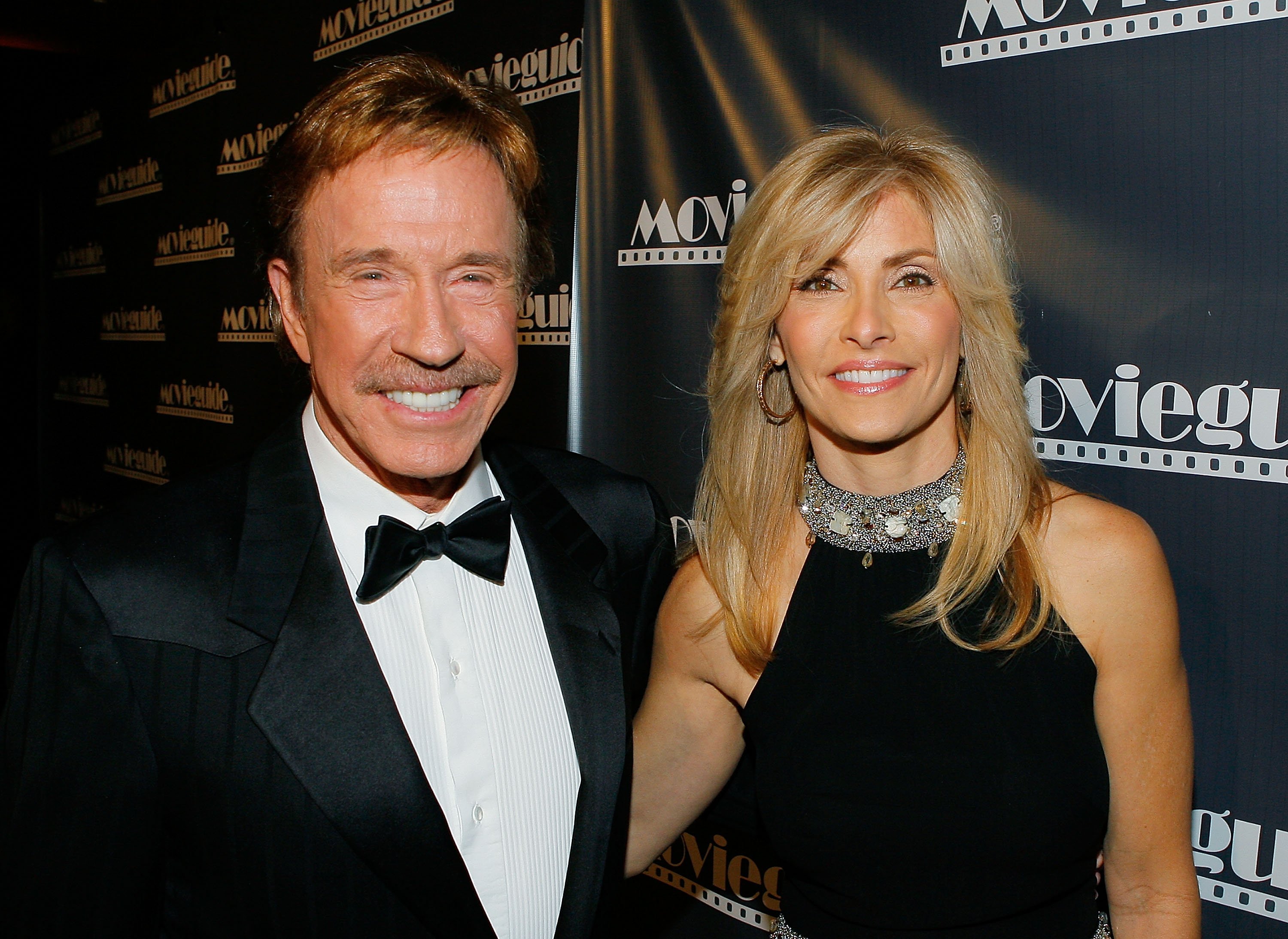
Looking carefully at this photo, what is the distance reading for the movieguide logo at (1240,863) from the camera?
174 cm

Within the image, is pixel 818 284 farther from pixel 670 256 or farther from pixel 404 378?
pixel 670 256

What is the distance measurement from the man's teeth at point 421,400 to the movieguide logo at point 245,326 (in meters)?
2.92

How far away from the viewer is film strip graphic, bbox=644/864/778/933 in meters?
2.44

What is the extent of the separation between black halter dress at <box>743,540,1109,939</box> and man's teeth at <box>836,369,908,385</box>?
33cm

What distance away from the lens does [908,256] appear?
1575 millimetres

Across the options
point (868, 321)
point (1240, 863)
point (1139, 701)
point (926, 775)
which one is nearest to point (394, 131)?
point (868, 321)

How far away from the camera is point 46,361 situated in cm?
637

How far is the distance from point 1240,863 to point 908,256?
4.21ft

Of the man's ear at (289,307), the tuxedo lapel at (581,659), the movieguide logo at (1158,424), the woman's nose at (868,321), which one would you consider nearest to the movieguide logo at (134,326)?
the man's ear at (289,307)

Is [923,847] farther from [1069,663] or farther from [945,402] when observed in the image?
[945,402]

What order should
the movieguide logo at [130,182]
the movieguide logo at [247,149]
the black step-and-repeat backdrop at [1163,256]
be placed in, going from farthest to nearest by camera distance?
the movieguide logo at [130,182] < the movieguide logo at [247,149] < the black step-and-repeat backdrop at [1163,256]

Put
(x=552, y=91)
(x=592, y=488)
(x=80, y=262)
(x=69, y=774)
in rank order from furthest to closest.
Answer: (x=80, y=262), (x=552, y=91), (x=592, y=488), (x=69, y=774)

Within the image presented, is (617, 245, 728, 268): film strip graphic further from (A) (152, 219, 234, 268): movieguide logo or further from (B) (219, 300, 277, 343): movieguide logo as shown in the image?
(A) (152, 219, 234, 268): movieguide logo

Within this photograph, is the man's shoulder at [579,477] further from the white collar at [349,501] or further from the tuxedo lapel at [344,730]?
the tuxedo lapel at [344,730]
